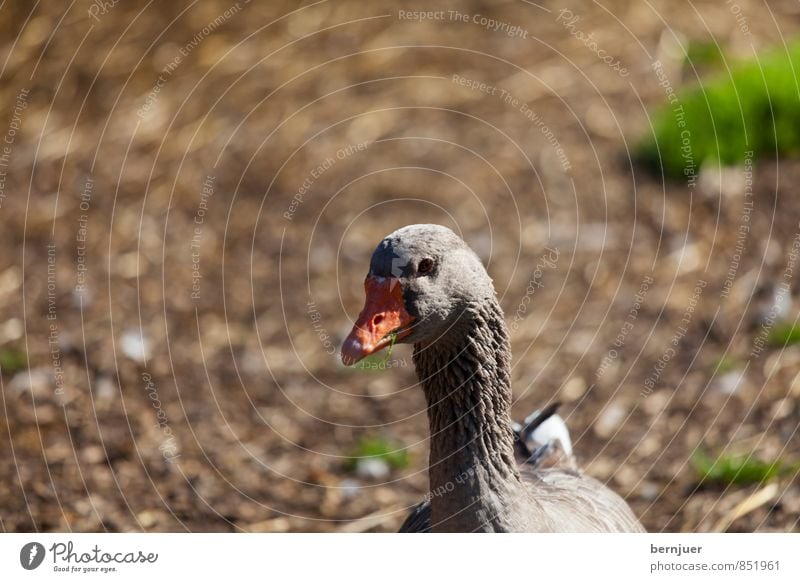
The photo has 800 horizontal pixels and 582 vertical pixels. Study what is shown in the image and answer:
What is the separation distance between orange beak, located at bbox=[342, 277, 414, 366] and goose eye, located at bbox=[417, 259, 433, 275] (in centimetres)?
12

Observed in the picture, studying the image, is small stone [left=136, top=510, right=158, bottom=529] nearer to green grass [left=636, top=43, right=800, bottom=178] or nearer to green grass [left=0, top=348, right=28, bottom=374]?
green grass [left=0, top=348, right=28, bottom=374]

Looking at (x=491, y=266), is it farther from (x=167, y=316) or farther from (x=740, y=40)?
(x=740, y=40)

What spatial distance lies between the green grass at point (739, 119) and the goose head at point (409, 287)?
18.9 feet

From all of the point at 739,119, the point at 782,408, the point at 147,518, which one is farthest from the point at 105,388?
the point at 739,119

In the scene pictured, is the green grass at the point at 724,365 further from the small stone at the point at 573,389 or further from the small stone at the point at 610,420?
the small stone at the point at 573,389

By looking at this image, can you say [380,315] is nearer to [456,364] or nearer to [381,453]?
[456,364]

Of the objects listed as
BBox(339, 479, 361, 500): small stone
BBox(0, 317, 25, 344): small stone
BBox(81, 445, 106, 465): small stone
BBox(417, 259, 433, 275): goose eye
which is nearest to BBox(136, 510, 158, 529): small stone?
BBox(81, 445, 106, 465): small stone

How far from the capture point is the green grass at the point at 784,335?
7.92 meters

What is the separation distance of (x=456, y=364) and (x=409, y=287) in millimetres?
A: 614

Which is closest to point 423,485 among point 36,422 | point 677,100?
point 36,422

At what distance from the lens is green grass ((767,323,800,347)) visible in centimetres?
792

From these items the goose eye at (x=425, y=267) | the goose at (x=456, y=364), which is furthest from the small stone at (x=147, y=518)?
the goose eye at (x=425, y=267)

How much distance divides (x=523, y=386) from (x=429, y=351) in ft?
11.8

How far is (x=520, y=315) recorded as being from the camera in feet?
29.3
